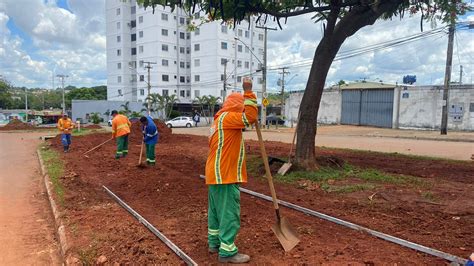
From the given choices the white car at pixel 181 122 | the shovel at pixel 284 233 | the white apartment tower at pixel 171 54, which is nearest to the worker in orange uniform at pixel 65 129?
the shovel at pixel 284 233

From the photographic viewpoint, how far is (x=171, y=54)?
67.6 metres

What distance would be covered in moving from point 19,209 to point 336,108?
1397 inches

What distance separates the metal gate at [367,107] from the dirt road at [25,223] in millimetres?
30046

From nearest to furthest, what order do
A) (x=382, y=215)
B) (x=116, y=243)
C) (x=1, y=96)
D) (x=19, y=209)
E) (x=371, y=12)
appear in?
(x=116, y=243) → (x=382, y=215) → (x=19, y=209) → (x=371, y=12) → (x=1, y=96)

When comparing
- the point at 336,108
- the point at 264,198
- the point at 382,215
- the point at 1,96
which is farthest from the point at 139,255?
the point at 1,96

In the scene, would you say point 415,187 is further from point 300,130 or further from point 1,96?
point 1,96

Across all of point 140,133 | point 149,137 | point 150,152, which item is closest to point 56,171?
point 150,152

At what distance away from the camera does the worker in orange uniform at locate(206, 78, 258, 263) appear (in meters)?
3.79

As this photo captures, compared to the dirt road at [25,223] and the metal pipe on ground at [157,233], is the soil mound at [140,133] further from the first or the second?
the metal pipe on ground at [157,233]

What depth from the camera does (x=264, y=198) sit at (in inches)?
253

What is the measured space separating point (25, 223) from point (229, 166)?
13.9 feet

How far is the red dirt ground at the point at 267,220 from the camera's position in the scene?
4.03 meters

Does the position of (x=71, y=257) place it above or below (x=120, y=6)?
below

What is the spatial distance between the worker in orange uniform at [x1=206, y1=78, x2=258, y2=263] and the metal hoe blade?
1.46 feet
